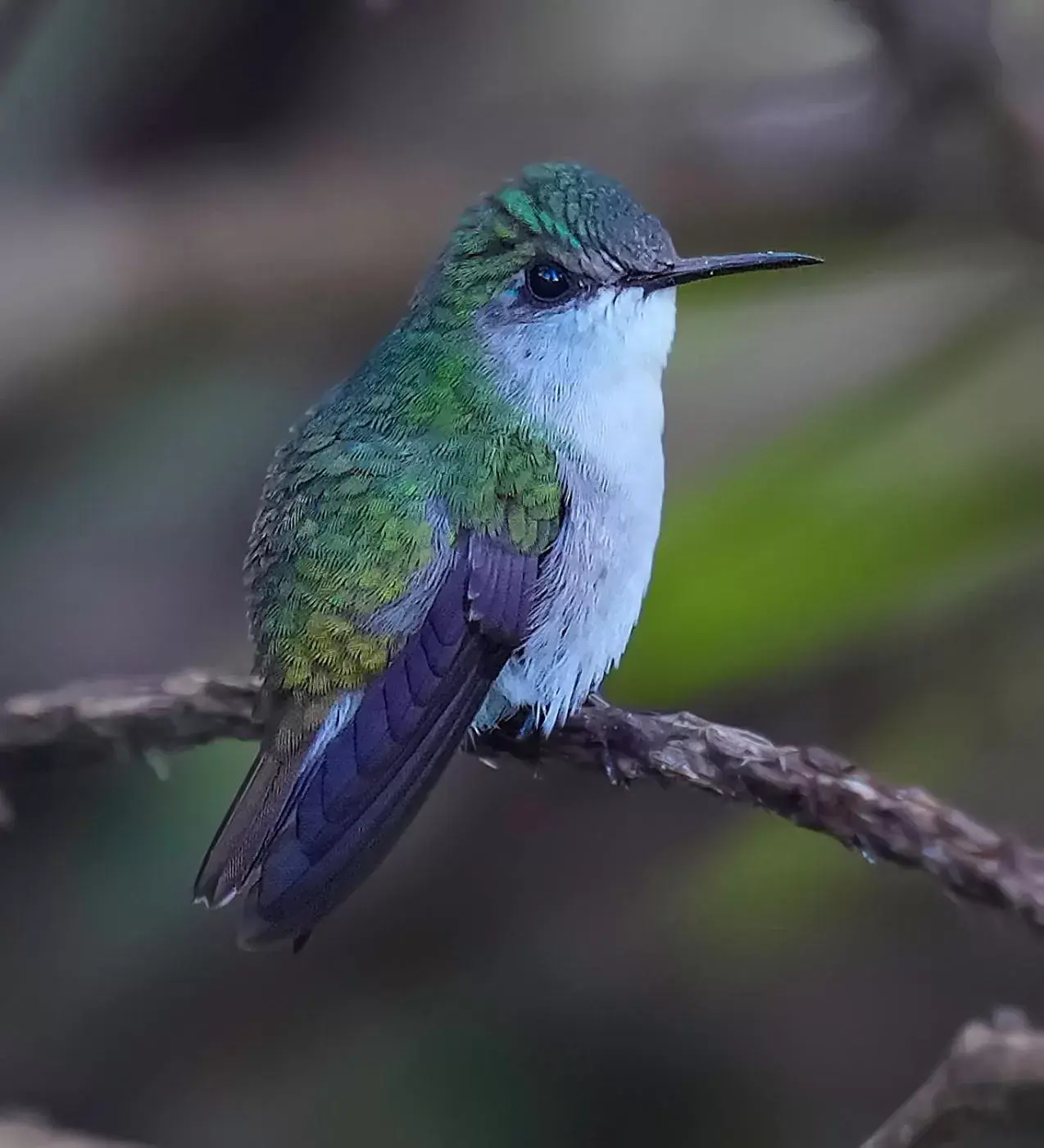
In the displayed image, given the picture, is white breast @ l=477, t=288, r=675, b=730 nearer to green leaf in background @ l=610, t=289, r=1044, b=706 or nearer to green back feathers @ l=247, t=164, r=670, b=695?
green back feathers @ l=247, t=164, r=670, b=695

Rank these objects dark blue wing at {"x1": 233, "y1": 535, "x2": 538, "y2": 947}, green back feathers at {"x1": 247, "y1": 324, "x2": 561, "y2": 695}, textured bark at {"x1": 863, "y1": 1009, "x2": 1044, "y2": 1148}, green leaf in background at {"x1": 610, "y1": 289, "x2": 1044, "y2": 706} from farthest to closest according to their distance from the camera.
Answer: green leaf in background at {"x1": 610, "y1": 289, "x2": 1044, "y2": 706}
green back feathers at {"x1": 247, "y1": 324, "x2": 561, "y2": 695}
dark blue wing at {"x1": 233, "y1": 535, "x2": 538, "y2": 947}
textured bark at {"x1": 863, "y1": 1009, "x2": 1044, "y2": 1148}

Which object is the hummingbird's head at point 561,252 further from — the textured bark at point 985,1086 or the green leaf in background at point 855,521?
the textured bark at point 985,1086

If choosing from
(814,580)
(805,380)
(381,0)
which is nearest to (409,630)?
(814,580)

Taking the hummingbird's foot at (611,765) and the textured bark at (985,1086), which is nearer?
the textured bark at (985,1086)

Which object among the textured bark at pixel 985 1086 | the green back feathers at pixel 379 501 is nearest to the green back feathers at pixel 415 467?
the green back feathers at pixel 379 501

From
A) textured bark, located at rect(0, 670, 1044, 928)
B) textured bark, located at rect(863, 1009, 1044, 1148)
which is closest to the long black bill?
textured bark, located at rect(0, 670, 1044, 928)
